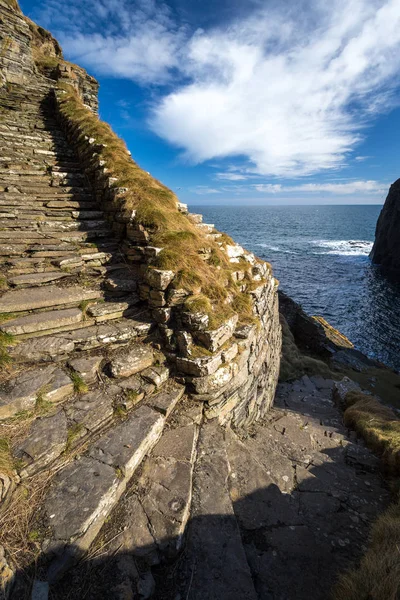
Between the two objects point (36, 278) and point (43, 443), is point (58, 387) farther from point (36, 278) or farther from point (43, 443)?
point (36, 278)

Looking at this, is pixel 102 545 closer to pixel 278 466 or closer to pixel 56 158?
pixel 278 466

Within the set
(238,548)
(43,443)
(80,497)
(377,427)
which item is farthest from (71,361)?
(377,427)

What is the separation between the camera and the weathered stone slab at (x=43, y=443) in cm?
302

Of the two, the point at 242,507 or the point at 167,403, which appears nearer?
the point at 242,507

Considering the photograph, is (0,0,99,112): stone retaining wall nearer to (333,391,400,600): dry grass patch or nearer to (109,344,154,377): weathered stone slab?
(109,344,154,377): weathered stone slab

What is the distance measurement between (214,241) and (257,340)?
2909 mm

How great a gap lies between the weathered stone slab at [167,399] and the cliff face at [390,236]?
56.1m

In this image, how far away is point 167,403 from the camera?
4.29 metres

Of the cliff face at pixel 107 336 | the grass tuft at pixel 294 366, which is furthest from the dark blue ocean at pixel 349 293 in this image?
the cliff face at pixel 107 336

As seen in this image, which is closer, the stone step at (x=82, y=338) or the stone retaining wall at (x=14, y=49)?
the stone step at (x=82, y=338)

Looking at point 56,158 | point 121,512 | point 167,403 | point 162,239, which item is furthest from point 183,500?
point 56,158

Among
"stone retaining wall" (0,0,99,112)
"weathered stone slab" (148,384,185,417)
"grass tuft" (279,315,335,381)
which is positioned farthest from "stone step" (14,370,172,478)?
"stone retaining wall" (0,0,99,112)

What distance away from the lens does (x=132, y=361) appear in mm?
4633

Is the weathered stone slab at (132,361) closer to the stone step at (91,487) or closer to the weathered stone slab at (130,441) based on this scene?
the weathered stone slab at (130,441)
